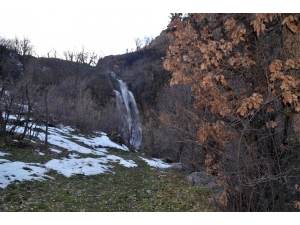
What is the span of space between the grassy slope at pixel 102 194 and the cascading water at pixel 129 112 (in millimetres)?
11775

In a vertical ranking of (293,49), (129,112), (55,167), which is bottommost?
(55,167)

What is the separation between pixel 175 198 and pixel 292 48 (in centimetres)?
452

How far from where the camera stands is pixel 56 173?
863 cm

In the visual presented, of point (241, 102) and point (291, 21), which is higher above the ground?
point (291, 21)

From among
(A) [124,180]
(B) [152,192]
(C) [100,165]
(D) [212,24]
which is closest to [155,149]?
(C) [100,165]

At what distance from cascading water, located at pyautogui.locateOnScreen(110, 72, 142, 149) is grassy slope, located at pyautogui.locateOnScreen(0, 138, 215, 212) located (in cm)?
1178

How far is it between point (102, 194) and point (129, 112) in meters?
20.0

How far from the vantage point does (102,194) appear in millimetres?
6926

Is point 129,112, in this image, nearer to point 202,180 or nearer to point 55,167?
point 55,167

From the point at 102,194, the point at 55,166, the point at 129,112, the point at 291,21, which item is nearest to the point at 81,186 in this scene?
the point at 102,194

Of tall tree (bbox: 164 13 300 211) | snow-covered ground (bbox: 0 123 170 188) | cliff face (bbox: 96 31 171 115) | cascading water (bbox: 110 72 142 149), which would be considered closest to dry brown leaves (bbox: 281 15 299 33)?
tall tree (bbox: 164 13 300 211)

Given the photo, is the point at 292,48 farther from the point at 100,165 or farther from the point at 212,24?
the point at 100,165

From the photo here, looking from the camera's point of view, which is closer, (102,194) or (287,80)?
(287,80)

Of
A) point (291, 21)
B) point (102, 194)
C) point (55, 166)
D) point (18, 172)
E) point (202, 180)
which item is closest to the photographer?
point (291, 21)
